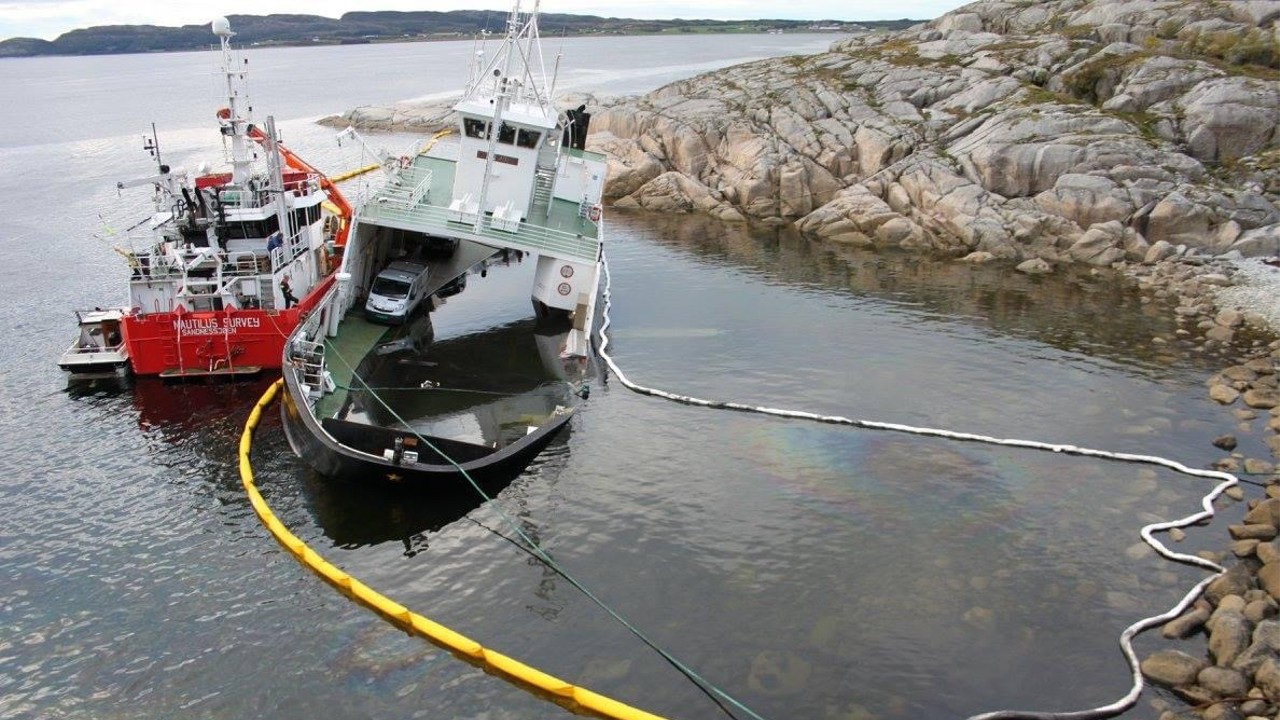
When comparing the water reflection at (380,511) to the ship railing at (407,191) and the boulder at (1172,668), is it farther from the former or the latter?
the boulder at (1172,668)

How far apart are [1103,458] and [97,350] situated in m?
39.1

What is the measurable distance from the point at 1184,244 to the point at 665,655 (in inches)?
1924

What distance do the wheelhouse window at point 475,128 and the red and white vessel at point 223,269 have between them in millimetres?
7937

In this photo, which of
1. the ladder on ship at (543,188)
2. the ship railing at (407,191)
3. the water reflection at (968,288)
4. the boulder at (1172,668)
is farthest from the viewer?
the ladder on ship at (543,188)

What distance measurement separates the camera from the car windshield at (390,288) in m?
42.7

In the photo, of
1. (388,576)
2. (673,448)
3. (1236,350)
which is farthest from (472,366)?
(1236,350)

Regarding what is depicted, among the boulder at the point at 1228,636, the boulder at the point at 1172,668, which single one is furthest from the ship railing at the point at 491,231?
the boulder at the point at 1228,636

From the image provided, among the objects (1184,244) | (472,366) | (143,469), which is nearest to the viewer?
(143,469)

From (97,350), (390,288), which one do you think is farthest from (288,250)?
(97,350)

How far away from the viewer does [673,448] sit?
3167cm

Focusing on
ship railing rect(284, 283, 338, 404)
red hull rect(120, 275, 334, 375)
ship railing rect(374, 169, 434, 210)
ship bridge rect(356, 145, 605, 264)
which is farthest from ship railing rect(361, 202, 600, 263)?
red hull rect(120, 275, 334, 375)

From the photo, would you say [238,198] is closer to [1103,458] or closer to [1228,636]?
[1103,458]

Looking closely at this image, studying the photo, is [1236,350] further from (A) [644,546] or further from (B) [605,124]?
(B) [605,124]

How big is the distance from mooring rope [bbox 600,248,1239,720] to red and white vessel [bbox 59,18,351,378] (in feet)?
Result: 46.0
